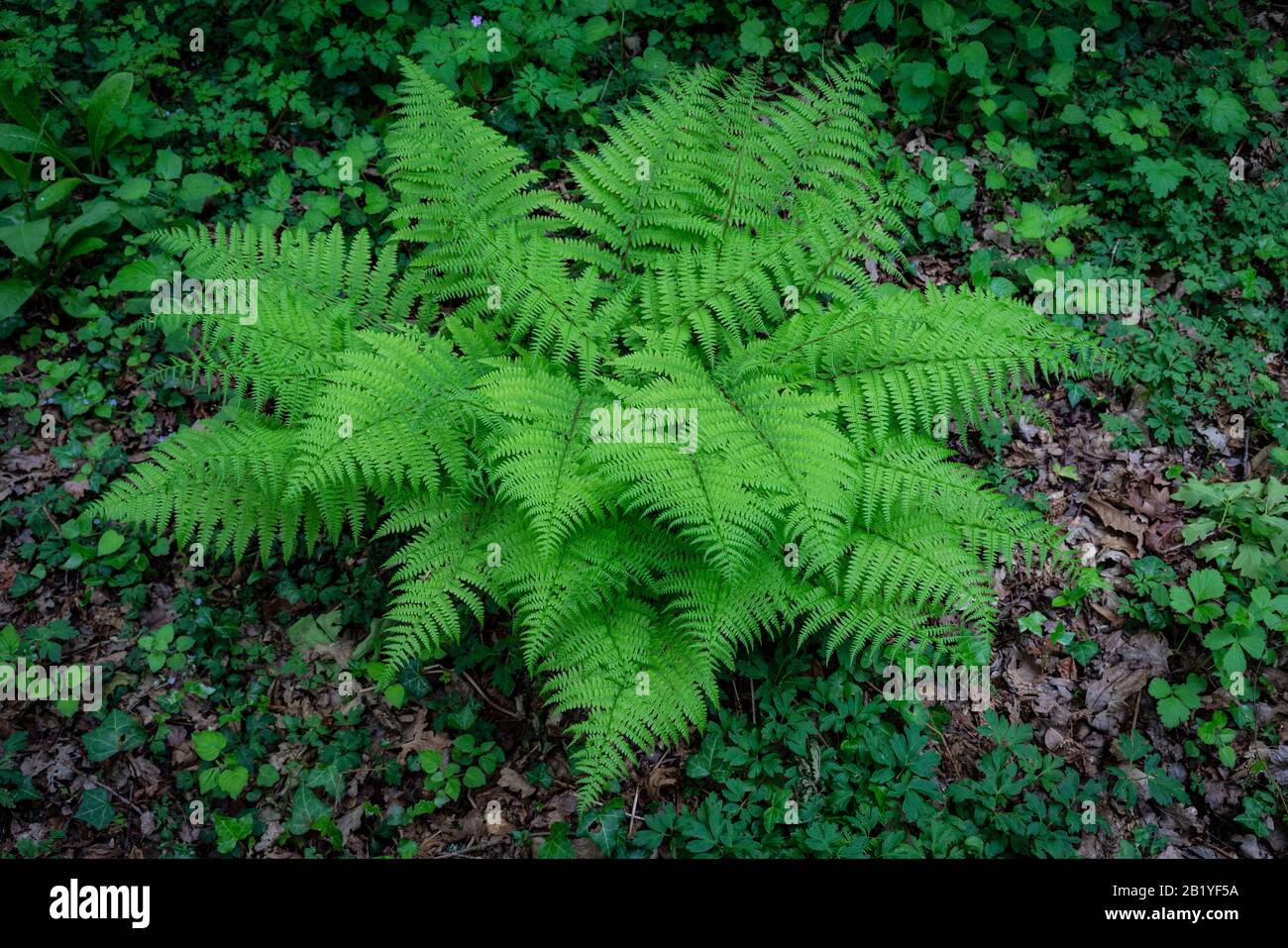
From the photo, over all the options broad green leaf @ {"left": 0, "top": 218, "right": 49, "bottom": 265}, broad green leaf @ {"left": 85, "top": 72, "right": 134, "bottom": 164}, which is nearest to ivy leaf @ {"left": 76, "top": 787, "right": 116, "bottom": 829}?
broad green leaf @ {"left": 0, "top": 218, "right": 49, "bottom": 265}

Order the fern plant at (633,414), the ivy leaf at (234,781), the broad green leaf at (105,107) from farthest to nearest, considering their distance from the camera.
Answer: the broad green leaf at (105,107) → the ivy leaf at (234,781) → the fern plant at (633,414)

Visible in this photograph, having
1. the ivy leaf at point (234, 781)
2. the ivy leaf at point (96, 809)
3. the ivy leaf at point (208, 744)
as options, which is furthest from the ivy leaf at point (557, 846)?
the ivy leaf at point (96, 809)

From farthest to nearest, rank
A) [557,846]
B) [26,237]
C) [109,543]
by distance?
[26,237], [109,543], [557,846]

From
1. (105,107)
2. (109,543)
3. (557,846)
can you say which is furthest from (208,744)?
(105,107)

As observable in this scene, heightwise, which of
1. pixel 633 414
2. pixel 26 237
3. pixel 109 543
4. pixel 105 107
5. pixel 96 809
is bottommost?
pixel 96 809

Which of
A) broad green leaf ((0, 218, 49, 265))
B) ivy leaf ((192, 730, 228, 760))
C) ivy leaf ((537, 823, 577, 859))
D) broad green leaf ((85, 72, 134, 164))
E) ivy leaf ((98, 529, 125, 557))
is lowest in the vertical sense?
ivy leaf ((537, 823, 577, 859))

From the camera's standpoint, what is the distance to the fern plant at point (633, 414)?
3549 millimetres

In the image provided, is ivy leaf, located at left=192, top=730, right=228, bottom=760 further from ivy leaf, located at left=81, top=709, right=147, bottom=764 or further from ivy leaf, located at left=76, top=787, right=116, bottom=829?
ivy leaf, located at left=76, top=787, right=116, bottom=829

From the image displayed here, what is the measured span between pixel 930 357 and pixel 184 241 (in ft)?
11.6

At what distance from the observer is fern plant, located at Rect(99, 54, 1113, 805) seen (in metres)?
3.55

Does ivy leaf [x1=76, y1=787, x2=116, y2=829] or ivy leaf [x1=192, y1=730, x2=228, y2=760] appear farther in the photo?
ivy leaf [x1=192, y1=730, x2=228, y2=760]

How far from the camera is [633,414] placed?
11.9ft

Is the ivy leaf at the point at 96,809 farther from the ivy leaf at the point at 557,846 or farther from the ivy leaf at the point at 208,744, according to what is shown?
the ivy leaf at the point at 557,846

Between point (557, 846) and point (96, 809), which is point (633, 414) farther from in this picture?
point (96, 809)
